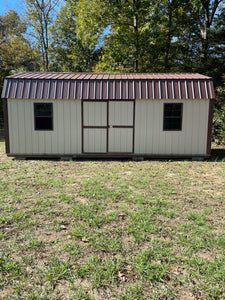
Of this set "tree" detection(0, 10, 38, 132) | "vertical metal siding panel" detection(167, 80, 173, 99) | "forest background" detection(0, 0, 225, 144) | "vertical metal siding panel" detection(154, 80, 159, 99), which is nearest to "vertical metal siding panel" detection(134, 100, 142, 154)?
"vertical metal siding panel" detection(154, 80, 159, 99)

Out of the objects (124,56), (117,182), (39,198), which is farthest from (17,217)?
(124,56)

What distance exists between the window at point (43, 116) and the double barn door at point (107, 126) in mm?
1207

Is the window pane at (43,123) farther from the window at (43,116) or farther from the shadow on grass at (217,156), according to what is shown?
the shadow on grass at (217,156)

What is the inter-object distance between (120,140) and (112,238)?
586 centimetres

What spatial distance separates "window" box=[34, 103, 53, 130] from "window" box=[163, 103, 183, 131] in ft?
13.7

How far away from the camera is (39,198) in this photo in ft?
16.2

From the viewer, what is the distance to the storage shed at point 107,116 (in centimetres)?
863

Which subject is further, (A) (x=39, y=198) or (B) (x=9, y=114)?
(B) (x=9, y=114)

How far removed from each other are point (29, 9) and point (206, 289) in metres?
23.9

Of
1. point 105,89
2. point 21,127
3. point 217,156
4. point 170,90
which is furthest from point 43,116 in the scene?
point 217,156

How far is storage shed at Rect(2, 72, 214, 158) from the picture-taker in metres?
8.63

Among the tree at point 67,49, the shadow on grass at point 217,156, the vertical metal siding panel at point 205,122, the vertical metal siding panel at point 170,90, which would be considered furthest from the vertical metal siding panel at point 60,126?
the tree at point 67,49

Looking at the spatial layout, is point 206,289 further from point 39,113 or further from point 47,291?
point 39,113

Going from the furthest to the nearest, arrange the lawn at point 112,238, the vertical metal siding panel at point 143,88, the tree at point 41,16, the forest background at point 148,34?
the tree at point 41,16
the forest background at point 148,34
the vertical metal siding panel at point 143,88
the lawn at point 112,238
